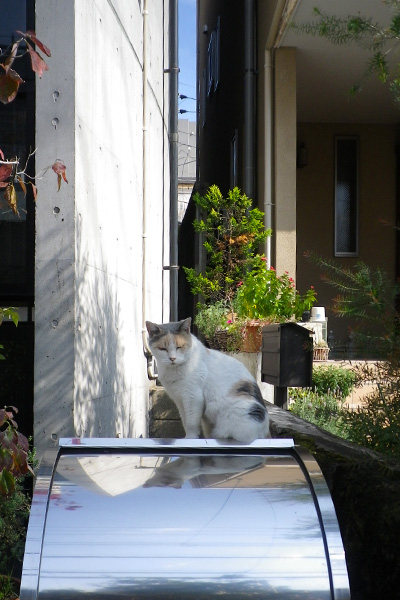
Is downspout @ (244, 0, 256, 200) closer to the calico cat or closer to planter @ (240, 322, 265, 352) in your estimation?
planter @ (240, 322, 265, 352)

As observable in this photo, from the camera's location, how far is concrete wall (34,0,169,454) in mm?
3502

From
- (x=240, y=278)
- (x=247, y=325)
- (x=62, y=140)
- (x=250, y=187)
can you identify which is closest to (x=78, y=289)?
(x=62, y=140)

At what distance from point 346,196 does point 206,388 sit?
8113mm

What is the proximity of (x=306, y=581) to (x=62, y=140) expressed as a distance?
105 inches

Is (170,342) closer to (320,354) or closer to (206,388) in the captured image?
(206,388)

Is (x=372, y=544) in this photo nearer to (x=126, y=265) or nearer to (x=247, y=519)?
(x=247, y=519)

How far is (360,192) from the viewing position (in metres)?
10.9

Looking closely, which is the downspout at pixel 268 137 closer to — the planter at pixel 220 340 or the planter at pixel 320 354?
the planter at pixel 320 354

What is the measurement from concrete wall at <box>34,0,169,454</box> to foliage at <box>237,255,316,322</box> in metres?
1.30

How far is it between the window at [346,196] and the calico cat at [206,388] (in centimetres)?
755

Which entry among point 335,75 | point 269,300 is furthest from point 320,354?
point 335,75

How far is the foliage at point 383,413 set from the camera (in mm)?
2623

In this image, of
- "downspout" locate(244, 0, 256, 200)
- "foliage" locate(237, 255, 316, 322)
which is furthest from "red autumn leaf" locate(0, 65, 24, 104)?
"downspout" locate(244, 0, 256, 200)

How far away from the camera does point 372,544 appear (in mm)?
2232
